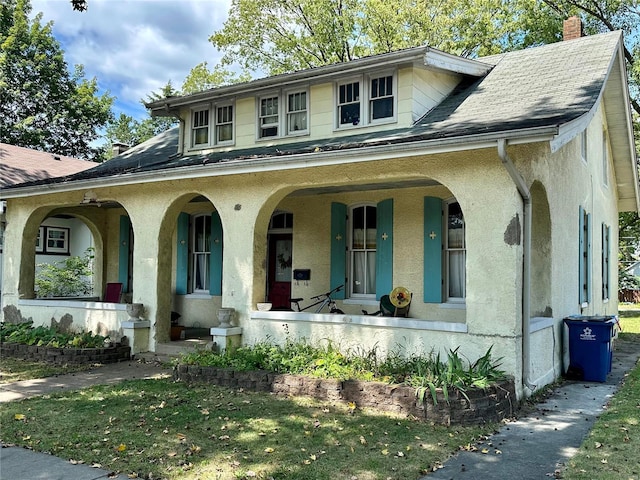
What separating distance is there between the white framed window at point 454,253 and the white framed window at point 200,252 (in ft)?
19.4

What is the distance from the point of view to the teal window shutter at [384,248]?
10609mm

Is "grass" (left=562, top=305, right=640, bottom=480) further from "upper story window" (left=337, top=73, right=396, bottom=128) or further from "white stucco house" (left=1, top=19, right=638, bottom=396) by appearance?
"upper story window" (left=337, top=73, right=396, bottom=128)

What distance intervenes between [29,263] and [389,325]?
A: 30.9ft

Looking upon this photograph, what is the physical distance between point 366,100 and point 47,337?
7.95 meters

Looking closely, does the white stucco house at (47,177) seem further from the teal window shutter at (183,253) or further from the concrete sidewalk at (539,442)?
the concrete sidewalk at (539,442)

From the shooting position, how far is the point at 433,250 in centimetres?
1004

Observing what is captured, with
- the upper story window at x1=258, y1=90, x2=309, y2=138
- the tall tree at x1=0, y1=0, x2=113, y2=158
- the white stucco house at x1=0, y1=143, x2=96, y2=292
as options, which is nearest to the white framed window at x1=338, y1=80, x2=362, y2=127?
the upper story window at x1=258, y1=90, x2=309, y2=138

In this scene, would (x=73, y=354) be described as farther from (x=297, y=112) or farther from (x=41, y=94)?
(x=41, y=94)

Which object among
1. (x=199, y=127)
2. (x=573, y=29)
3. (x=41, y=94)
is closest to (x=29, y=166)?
(x=199, y=127)

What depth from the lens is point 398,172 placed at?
26.8ft

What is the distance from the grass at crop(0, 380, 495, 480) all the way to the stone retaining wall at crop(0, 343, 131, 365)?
2.56 metres

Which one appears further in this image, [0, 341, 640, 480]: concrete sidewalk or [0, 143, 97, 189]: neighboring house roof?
[0, 143, 97, 189]: neighboring house roof

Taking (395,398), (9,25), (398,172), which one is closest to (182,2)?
(398,172)

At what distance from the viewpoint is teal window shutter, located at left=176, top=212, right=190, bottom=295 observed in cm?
1334
